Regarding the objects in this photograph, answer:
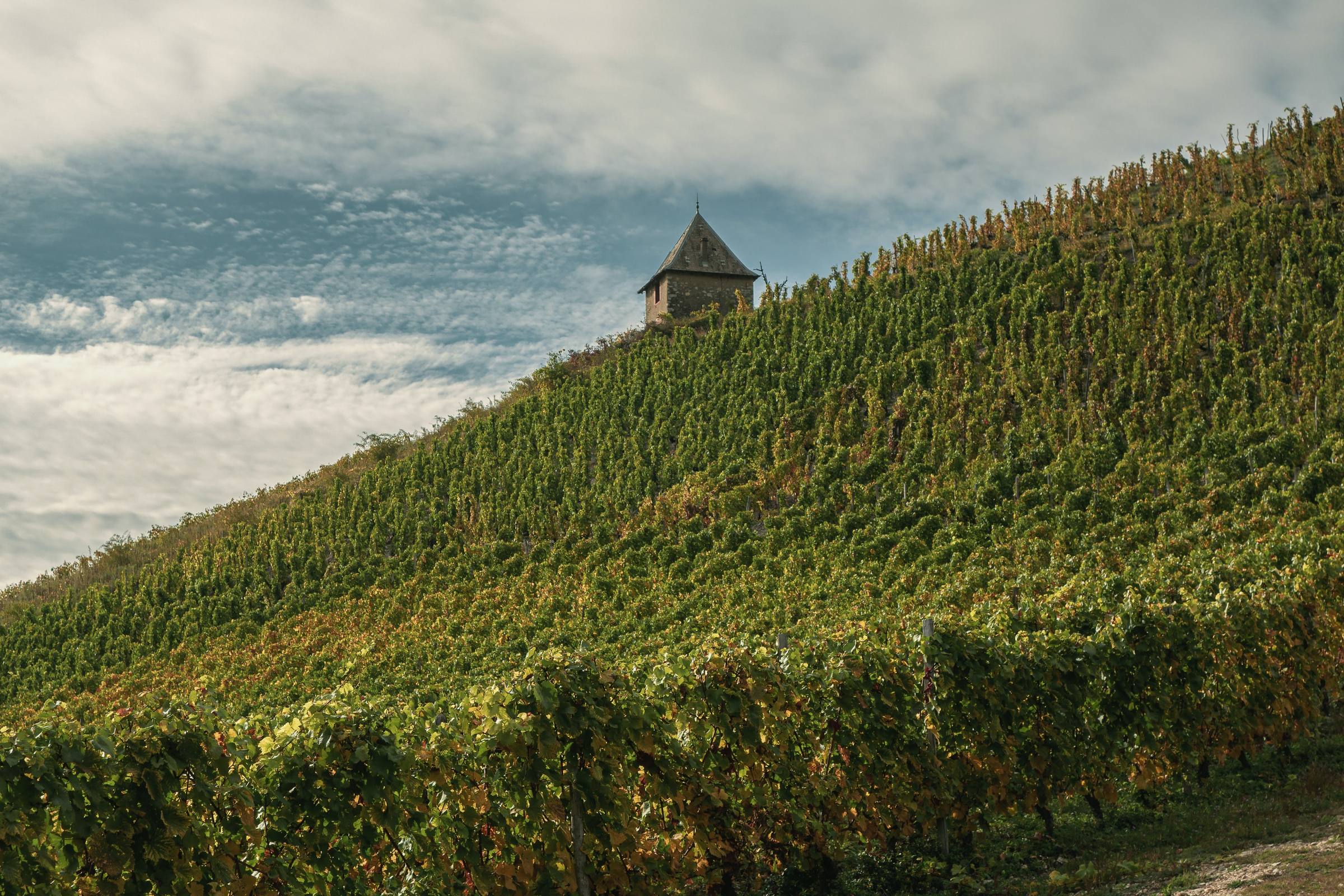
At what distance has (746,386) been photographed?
24.5 meters

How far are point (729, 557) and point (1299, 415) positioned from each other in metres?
11.1

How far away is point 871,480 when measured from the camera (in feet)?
64.1

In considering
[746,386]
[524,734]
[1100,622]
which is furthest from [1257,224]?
[524,734]

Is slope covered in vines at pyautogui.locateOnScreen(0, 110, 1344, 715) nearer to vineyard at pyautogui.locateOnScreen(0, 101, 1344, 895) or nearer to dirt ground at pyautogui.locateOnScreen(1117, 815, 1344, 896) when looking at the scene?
vineyard at pyautogui.locateOnScreen(0, 101, 1344, 895)

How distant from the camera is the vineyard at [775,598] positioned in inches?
177

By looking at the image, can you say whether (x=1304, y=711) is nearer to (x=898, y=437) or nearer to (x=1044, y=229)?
(x=898, y=437)

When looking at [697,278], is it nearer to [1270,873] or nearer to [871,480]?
[871,480]

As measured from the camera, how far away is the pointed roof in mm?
32500

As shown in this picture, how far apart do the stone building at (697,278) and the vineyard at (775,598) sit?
6.13 ft

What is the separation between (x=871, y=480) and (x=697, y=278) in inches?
595

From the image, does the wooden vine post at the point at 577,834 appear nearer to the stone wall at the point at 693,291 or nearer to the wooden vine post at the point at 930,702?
the wooden vine post at the point at 930,702

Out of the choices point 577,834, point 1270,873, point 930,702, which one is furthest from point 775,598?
point 577,834

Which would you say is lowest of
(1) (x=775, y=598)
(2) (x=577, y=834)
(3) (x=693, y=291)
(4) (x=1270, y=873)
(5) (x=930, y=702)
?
(4) (x=1270, y=873)

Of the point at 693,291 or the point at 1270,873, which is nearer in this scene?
the point at 1270,873
